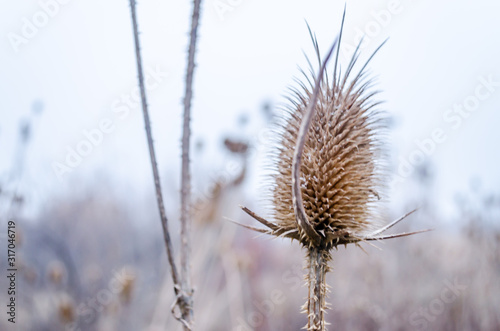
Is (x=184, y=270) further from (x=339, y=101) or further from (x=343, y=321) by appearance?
(x=343, y=321)

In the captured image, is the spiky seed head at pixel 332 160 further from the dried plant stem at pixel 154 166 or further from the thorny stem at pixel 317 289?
the dried plant stem at pixel 154 166

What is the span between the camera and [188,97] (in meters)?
1.56

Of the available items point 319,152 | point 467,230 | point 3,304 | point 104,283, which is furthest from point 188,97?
point 104,283

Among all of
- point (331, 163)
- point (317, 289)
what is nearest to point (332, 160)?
point (331, 163)

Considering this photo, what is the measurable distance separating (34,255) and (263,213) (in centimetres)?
752

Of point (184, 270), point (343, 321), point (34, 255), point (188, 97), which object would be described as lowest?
point (343, 321)
